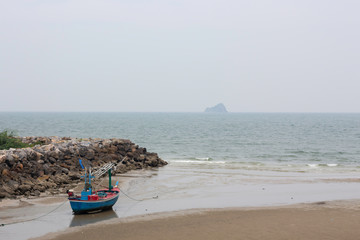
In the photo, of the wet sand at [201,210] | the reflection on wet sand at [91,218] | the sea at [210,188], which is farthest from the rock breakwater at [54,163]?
the reflection on wet sand at [91,218]

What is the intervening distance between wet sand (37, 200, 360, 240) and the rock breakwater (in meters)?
6.74

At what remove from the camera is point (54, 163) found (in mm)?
24000

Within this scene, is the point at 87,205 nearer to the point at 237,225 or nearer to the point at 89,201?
the point at 89,201

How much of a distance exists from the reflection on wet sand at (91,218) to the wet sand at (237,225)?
715 mm

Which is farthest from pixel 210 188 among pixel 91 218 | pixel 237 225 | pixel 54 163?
pixel 54 163

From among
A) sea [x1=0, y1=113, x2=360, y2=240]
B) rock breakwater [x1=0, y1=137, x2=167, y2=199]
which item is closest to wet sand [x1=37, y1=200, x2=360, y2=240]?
sea [x1=0, y1=113, x2=360, y2=240]

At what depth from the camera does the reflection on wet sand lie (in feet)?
50.7

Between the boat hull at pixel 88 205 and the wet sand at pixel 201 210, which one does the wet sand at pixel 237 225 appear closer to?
the wet sand at pixel 201 210

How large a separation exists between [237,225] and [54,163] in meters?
13.5

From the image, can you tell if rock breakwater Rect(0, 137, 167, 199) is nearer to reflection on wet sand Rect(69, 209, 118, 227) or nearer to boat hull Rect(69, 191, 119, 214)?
boat hull Rect(69, 191, 119, 214)

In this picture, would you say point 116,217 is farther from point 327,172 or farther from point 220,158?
point 220,158

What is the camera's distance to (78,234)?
13.8 metres

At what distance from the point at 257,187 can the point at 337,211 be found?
648 centimetres

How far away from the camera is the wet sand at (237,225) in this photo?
13.5 m
